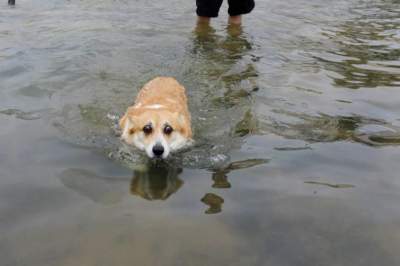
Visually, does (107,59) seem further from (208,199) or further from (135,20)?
(208,199)

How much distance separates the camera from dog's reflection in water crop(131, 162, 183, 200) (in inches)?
155

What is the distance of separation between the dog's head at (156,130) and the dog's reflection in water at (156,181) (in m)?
0.23

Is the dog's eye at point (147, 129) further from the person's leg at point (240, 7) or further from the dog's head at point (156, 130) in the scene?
the person's leg at point (240, 7)

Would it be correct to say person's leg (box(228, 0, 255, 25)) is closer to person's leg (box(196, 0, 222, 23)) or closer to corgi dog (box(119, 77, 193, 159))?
person's leg (box(196, 0, 222, 23))

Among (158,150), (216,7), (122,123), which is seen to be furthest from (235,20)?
(158,150)

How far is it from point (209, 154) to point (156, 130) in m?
0.61

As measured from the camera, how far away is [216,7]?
866 cm

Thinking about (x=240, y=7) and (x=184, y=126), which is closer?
(x=184, y=126)

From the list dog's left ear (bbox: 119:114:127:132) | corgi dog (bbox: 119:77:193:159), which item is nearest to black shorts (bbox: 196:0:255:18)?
corgi dog (bbox: 119:77:193:159)

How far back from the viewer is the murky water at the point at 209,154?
3.24 m

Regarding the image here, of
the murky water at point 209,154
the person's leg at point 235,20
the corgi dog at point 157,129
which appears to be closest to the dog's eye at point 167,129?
the corgi dog at point 157,129

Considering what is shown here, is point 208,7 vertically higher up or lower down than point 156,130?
higher up

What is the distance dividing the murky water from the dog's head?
0.16 meters

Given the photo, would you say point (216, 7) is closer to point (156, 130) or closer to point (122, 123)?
point (122, 123)
